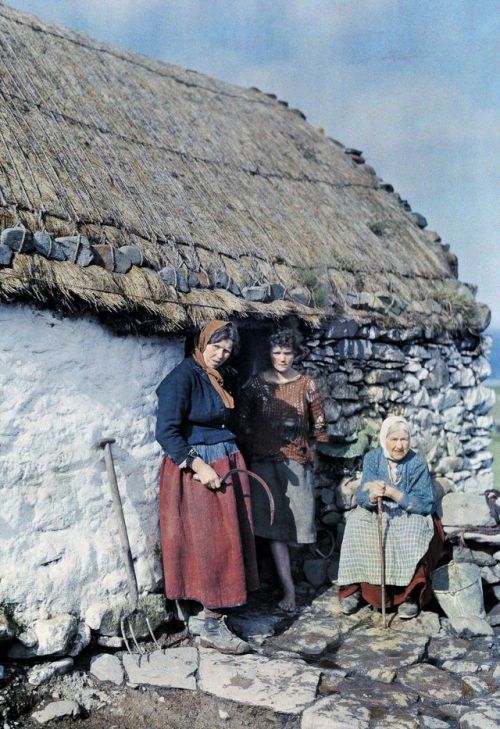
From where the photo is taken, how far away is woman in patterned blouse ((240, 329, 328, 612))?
17.2 feet

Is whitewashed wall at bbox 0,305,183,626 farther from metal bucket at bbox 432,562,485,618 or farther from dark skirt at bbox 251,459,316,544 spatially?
metal bucket at bbox 432,562,485,618

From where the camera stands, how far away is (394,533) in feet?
16.5

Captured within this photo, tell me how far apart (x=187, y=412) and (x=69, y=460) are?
2.50 ft

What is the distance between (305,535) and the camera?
5.29 metres

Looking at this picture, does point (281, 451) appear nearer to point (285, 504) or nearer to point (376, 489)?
point (285, 504)

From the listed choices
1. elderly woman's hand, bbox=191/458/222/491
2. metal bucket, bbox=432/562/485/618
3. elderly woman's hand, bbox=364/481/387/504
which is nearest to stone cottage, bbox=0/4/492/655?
elderly woman's hand, bbox=191/458/222/491

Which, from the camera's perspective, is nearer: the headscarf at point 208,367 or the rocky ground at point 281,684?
the rocky ground at point 281,684

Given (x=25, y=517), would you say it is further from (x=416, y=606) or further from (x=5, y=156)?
(x=416, y=606)

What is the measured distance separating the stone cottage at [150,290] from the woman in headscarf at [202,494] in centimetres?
20

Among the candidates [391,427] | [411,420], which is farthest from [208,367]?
[411,420]

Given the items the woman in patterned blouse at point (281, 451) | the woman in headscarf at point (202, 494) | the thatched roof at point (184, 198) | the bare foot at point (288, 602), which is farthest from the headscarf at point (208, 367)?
the bare foot at point (288, 602)

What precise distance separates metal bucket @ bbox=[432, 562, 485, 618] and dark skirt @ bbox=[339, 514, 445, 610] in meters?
0.12

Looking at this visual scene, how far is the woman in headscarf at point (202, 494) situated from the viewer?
4.46m

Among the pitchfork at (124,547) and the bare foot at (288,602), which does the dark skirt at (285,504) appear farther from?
the pitchfork at (124,547)
